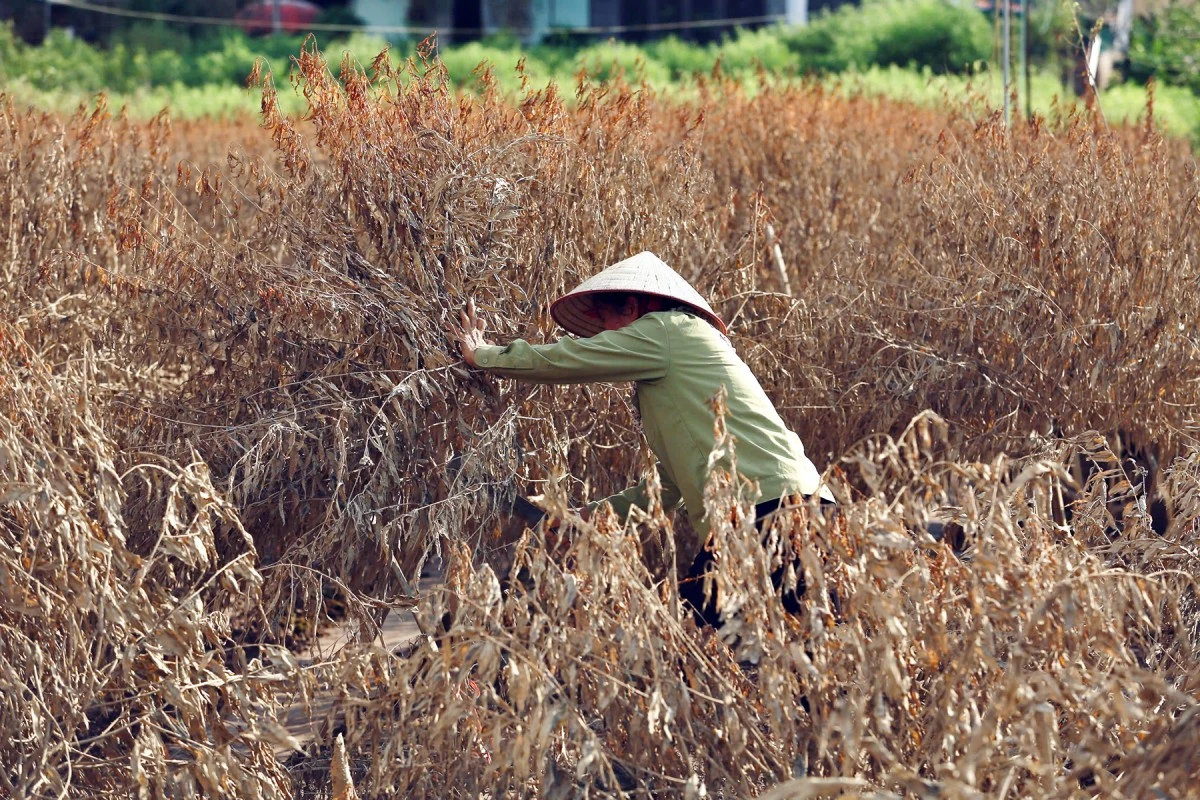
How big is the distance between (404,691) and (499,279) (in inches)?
62.9

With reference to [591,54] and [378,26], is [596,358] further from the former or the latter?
[378,26]

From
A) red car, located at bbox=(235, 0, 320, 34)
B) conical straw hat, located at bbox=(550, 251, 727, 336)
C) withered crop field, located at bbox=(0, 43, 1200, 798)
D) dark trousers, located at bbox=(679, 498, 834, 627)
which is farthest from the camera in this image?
red car, located at bbox=(235, 0, 320, 34)

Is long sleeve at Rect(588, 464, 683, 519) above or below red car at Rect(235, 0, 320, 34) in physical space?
below

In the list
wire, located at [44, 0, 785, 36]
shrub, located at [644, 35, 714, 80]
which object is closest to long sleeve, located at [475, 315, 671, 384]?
shrub, located at [644, 35, 714, 80]

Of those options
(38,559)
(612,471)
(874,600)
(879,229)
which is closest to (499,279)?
(612,471)

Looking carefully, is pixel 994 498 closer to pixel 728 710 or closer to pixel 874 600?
pixel 874 600

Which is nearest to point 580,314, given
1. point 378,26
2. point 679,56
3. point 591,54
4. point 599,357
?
point 599,357

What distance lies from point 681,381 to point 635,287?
27 centimetres

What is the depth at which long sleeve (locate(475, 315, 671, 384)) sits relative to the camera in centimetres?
324

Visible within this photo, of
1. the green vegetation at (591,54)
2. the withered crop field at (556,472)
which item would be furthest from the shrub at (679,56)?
the withered crop field at (556,472)

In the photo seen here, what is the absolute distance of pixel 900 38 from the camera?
22500mm

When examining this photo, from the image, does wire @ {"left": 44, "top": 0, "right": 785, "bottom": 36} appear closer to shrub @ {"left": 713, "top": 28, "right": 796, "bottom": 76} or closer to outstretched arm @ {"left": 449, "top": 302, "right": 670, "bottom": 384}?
shrub @ {"left": 713, "top": 28, "right": 796, "bottom": 76}

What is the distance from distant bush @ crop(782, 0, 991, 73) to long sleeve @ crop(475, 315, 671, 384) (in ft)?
61.9

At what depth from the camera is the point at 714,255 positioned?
4918 mm
